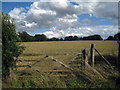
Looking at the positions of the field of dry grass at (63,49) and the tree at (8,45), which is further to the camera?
the field of dry grass at (63,49)

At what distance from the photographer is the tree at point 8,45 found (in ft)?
13.6

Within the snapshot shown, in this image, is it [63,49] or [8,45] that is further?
[63,49]

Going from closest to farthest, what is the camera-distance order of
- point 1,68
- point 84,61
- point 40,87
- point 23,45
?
point 40,87 → point 1,68 → point 23,45 → point 84,61

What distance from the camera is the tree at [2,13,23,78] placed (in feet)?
13.6

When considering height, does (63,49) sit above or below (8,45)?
below

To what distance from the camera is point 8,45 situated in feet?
13.7

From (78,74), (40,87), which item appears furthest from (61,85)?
(78,74)

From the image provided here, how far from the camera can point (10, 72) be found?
439cm

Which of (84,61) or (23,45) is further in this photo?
(84,61)

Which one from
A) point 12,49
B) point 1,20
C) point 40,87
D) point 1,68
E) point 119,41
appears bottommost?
point 40,87

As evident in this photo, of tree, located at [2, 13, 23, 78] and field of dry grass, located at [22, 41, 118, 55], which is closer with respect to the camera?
tree, located at [2, 13, 23, 78]

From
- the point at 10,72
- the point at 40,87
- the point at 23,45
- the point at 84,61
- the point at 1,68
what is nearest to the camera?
the point at 40,87

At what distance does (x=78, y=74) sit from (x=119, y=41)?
2583 millimetres

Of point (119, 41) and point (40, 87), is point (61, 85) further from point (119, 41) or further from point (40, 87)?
point (119, 41)
